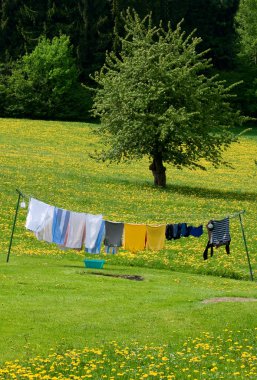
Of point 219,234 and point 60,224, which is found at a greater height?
point 219,234

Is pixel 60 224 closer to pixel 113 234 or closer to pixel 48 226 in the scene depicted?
pixel 48 226

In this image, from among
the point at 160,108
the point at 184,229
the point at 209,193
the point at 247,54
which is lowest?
the point at 209,193

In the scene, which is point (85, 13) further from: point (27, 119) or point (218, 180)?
point (218, 180)

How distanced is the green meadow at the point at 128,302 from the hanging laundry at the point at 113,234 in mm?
1086

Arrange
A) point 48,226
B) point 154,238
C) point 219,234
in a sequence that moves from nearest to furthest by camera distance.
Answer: point 48,226
point 154,238
point 219,234

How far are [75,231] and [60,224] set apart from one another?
53 centimetres

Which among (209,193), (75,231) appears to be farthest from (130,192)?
(75,231)

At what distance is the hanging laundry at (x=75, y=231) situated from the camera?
2627 centimetres

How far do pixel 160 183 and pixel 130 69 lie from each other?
290 inches

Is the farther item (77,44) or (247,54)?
(247,54)

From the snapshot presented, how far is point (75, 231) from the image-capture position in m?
26.4

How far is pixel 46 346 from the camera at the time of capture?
17.6 metres

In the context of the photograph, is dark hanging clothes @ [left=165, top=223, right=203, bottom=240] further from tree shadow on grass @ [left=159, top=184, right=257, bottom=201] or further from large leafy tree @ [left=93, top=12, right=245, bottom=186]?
tree shadow on grass @ [left=159, top=184, right=257, bottom=201]

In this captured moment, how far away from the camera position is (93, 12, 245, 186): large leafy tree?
48.7 m
